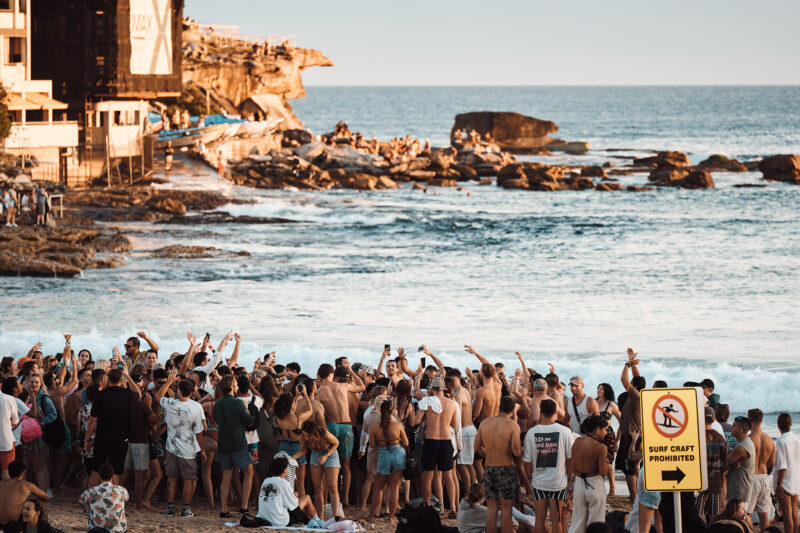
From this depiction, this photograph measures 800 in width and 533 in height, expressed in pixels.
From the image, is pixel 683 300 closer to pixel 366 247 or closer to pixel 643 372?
pixel 643 372

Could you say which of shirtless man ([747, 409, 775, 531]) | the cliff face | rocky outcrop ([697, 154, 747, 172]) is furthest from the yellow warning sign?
rocky outcrop ([697, 154, 747, 172])

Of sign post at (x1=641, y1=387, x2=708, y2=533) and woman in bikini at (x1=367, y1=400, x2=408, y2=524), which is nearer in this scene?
sign post at (x1=641, y1=387, x2=708, y2=533)

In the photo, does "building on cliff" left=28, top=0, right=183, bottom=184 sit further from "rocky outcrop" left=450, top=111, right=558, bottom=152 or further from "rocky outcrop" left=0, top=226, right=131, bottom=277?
"rocky outcrop" left=450, top=111, right=558, bottom=152

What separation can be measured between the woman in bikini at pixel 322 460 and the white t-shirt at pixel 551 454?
6.61 feet

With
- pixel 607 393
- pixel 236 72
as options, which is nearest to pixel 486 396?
pixel 607 393

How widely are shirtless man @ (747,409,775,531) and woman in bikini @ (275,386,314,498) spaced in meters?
4.26

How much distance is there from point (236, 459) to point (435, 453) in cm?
199

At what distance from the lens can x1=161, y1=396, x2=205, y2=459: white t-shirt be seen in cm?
1044

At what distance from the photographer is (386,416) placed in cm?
1052

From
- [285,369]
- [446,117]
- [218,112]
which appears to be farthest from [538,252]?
[446,117]

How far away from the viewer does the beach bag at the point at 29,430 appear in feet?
34.9

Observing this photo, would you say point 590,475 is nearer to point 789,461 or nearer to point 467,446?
point 467,446

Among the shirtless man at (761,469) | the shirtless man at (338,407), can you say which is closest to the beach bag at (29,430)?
the shirtless man at (338,407)

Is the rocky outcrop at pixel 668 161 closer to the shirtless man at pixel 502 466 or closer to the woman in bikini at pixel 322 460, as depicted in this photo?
the woman in bikini at pixel 322 460
